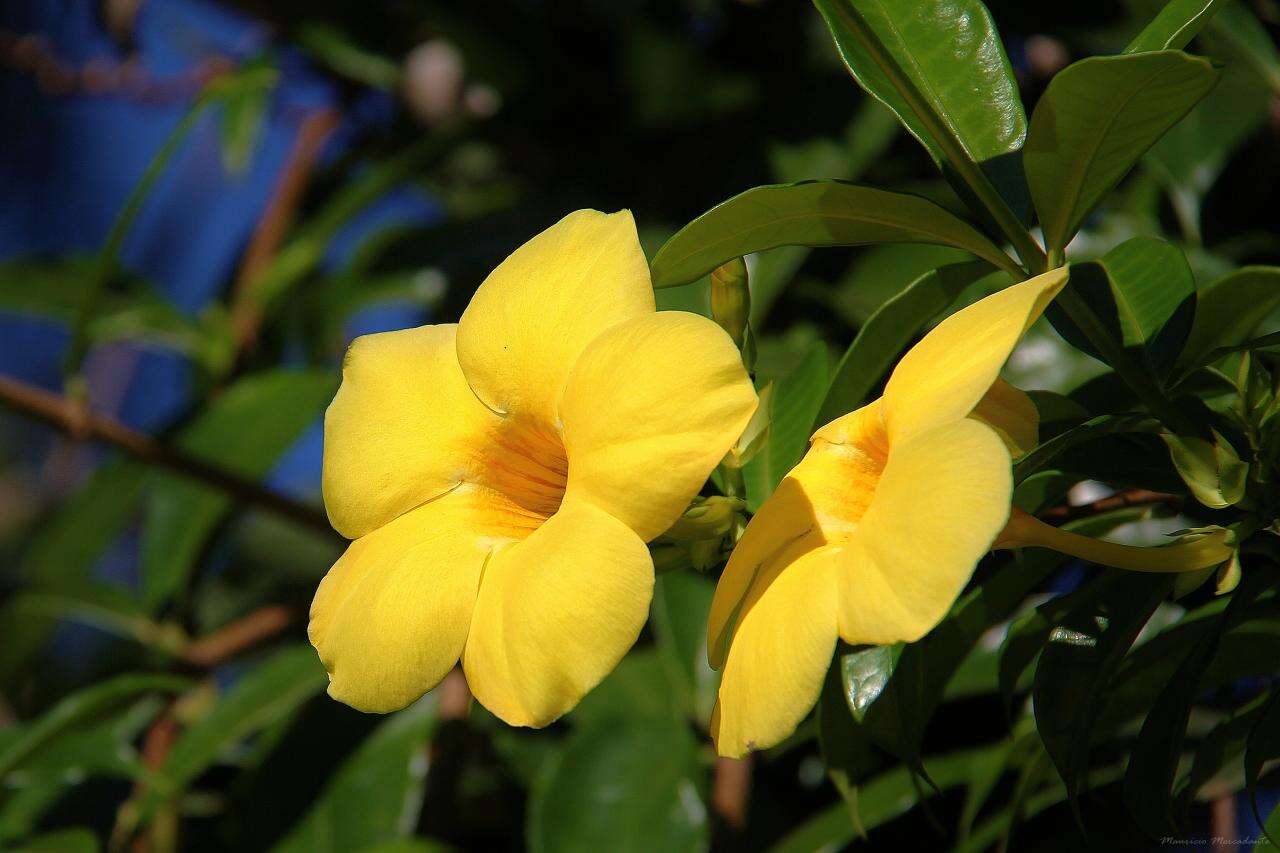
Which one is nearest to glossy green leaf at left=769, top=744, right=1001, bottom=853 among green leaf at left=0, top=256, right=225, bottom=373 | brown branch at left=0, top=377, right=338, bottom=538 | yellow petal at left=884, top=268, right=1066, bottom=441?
yellow petal at left=884, top=268, right=1066, bottom=441

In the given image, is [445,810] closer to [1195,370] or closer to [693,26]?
[1195,370]

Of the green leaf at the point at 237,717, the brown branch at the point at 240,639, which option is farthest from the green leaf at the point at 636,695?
the brown branch at the point at 240,639

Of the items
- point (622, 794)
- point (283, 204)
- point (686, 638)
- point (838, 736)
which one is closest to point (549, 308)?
point (838, 736)

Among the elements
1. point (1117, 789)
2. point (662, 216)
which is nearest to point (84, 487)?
point (662, 216)

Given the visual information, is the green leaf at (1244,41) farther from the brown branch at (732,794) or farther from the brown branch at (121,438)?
the brown branch at (121,438)

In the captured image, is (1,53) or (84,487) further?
(1,53)

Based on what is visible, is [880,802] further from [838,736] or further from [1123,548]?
[1123,548]

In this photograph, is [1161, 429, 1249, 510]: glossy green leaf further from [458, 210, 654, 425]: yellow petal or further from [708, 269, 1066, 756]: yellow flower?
[458, 210, 654, 425]: yellow petal
